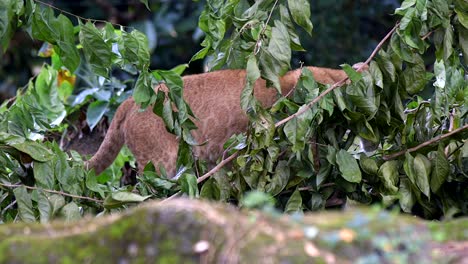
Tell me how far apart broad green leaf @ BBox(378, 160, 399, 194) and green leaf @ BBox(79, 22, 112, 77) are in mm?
1520

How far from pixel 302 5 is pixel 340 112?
0.63 metres

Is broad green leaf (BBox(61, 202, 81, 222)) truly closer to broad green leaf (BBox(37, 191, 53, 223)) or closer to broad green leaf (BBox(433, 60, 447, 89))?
broad green leaf (BBox(37, 191, 53, 223))

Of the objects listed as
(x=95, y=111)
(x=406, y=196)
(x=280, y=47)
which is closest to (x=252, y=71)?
(x=280, y=47)

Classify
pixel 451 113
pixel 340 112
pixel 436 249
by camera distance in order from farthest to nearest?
pixel 451 113 < pixel 340 112 < pixel 436 249

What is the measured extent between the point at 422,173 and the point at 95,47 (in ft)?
5.87

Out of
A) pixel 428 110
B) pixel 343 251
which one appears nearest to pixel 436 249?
pixel 343 251

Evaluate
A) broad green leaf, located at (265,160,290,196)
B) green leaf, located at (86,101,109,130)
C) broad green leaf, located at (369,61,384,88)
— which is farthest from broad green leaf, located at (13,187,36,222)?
green leaf, located at (86,101,109,130)

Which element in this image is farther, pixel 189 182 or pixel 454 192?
pixel 454 192

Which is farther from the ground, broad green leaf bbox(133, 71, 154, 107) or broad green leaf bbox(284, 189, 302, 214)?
broad green leaf bbox(133, 71, 154, 107)

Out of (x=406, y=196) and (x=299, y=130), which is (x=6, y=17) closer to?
(x=299, y=130)

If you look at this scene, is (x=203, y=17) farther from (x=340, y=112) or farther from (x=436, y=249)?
(x=436, y=249)

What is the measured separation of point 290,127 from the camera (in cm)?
433

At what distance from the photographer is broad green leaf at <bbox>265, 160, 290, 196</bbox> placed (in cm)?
→ 457

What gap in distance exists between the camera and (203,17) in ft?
15.9
